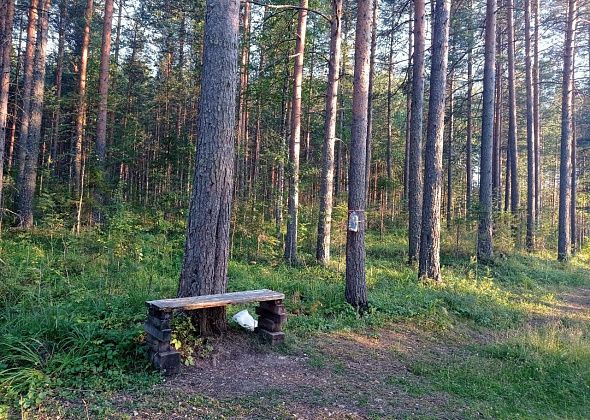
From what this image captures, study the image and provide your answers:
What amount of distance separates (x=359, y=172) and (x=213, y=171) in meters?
2.90

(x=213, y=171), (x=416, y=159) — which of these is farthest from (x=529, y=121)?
(x=213, y=171)

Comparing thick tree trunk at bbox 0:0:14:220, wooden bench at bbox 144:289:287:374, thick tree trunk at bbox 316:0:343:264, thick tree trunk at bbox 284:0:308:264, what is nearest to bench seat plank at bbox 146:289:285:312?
wooden bench at bbox 144:289:287:374

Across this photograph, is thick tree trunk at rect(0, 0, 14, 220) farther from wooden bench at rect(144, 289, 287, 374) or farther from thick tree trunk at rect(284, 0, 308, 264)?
wooden bench at rect(144, 289, 287, 374)

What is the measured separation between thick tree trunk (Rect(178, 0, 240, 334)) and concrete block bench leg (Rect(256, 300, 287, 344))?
21.8 inches

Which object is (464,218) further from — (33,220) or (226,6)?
(33,220)

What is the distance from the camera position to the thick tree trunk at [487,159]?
13883 mm

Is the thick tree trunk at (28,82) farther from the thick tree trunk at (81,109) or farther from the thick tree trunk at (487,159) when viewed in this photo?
the thick tree trunk at (487,159)

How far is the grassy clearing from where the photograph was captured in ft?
14.2

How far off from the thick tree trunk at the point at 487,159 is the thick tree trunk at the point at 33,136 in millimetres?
13933

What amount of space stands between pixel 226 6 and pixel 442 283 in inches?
303

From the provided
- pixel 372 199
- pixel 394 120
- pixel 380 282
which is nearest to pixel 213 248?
pixel 380 282

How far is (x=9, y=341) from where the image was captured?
4.39 metres

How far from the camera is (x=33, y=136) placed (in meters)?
14.0

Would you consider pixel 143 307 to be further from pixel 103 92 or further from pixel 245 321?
pixel 103 92
